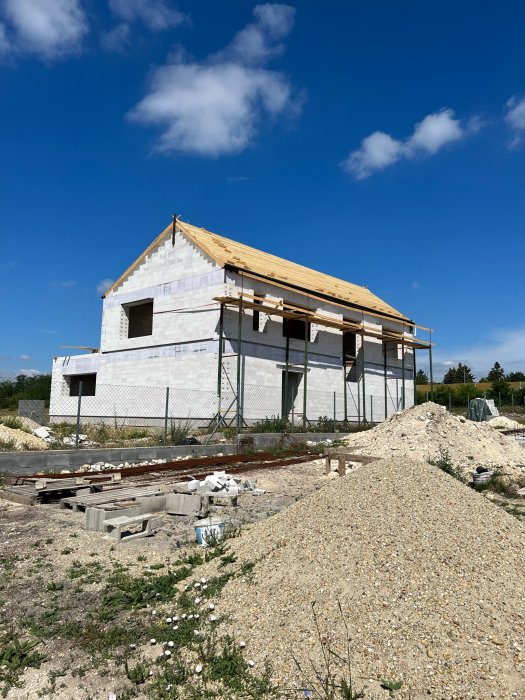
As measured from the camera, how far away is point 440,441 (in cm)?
1513

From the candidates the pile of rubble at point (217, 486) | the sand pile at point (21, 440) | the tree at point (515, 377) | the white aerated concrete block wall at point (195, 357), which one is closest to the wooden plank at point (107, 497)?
the pile of rubble at point (217, 486)

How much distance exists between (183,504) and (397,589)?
4799 millimetres

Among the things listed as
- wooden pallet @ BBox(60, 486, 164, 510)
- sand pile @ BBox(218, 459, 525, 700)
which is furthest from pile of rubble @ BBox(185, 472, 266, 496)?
sand pile @ BBox(218, 459, 525, 700)

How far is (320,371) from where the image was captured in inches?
1032

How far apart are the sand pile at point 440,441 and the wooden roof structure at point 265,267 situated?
966 cm

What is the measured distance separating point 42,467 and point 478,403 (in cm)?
2672

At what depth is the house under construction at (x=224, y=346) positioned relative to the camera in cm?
2175

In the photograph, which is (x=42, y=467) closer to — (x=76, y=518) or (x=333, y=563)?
(x=76, y=518)

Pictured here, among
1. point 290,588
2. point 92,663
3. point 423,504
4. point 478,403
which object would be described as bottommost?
point 92,663

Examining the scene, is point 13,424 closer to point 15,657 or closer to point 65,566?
point 65,566

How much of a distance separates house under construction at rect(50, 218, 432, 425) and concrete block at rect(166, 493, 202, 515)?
419 inches

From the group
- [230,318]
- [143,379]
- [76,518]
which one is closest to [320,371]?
[230,318]

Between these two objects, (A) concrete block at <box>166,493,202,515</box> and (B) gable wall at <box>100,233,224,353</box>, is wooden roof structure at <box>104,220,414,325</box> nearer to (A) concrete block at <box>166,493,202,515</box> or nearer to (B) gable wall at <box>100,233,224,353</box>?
(B) gable wall at <box>100,233,224,353</box>

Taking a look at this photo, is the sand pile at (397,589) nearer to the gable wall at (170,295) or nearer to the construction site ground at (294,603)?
the construction site ground at (294,603)
